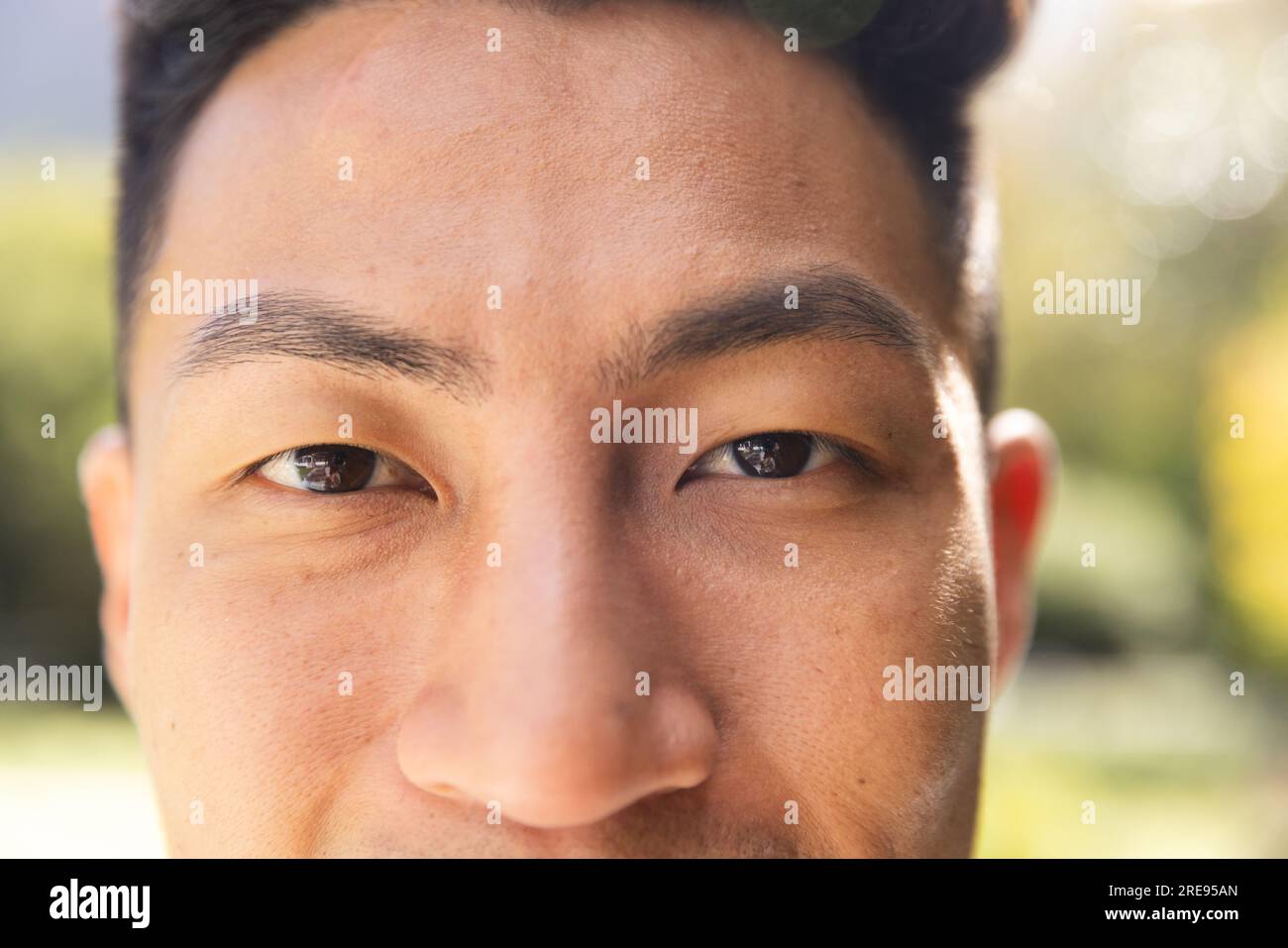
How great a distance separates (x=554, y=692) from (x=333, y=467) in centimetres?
48

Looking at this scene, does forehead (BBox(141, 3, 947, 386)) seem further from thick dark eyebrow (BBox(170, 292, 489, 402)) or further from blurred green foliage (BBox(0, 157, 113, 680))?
blurred green foliage (BBox(0, 157, 113, 680))

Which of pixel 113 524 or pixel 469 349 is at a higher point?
pixel 469 349

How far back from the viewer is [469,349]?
1.32 metres

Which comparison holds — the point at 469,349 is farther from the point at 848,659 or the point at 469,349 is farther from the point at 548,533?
the point at 848,659

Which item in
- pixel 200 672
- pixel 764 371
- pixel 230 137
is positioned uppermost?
pixel 230 137

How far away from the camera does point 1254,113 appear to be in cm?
1116

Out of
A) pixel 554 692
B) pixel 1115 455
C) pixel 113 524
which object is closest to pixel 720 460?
pixel 554 692

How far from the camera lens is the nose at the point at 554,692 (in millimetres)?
1235

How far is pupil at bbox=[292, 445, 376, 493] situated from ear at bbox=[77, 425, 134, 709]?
0.52m

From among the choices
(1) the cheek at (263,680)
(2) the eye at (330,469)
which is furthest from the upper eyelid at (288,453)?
(1) the cheek at (263,680)

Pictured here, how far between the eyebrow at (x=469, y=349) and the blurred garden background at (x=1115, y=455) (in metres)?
4.85

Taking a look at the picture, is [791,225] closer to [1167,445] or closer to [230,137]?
[230,137]
